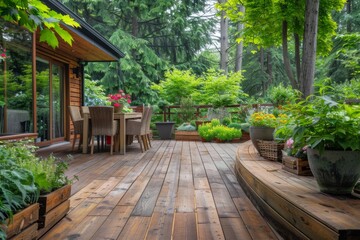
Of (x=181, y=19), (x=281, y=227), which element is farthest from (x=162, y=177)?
(x=181, y=19)

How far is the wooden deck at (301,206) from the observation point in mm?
1472

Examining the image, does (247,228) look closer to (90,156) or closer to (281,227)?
(281,227)

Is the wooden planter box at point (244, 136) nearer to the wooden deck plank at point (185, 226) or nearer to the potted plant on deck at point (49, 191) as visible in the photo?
the wooden deck plank at point (185, 226)

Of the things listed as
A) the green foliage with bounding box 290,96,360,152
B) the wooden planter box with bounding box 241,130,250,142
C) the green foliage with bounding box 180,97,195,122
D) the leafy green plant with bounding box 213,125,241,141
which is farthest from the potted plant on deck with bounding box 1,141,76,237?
the green foliage with bounding box 180,97,195,122

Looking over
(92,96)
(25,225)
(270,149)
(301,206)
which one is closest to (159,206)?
(25,225)

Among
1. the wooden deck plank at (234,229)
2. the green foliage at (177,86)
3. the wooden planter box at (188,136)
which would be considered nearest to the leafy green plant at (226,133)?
the wooden planter box at (188,136)

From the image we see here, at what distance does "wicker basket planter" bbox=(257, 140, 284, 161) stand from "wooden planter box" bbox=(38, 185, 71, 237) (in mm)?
2241

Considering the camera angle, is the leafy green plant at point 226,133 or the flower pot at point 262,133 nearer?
the flower pot at point 262,133

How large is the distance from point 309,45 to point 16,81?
160 inches

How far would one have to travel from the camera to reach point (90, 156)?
5520 mm

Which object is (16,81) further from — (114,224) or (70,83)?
(70,83)

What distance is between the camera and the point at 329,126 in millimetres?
2031

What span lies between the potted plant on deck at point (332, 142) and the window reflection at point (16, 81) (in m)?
3.90

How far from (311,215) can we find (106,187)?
84.2 inches
